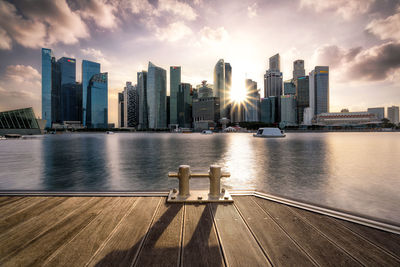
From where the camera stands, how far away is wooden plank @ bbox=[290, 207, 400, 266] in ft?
8.14

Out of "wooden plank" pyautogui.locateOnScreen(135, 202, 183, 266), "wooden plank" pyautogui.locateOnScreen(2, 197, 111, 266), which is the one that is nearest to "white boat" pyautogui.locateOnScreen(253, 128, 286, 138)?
"wooden plank" pyautogui.locateOnScreen(135, 202, 183, 266)

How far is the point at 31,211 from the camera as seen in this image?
400 cm

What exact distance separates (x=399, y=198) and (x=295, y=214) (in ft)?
24.0

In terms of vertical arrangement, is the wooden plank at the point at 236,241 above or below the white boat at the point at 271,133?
below

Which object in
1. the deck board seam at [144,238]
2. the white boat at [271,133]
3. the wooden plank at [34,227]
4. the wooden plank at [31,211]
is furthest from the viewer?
the white boat at [271,133]

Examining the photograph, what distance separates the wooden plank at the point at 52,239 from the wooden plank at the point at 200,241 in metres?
1.84

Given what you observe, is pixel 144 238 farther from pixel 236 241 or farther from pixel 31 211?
pixel 31 211

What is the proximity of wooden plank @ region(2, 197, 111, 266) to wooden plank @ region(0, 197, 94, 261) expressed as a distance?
0.12 m

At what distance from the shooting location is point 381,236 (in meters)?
3.01

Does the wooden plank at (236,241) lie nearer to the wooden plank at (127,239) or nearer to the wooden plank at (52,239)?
the wooden plank at (127,239)

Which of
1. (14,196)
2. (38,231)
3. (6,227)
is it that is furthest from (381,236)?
(14,196)

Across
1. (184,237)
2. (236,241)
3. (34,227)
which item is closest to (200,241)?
(184,237)

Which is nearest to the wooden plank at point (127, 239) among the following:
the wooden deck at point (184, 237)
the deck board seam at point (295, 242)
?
the wooden deck at point (184, 237)

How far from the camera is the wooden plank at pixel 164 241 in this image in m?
2.45
